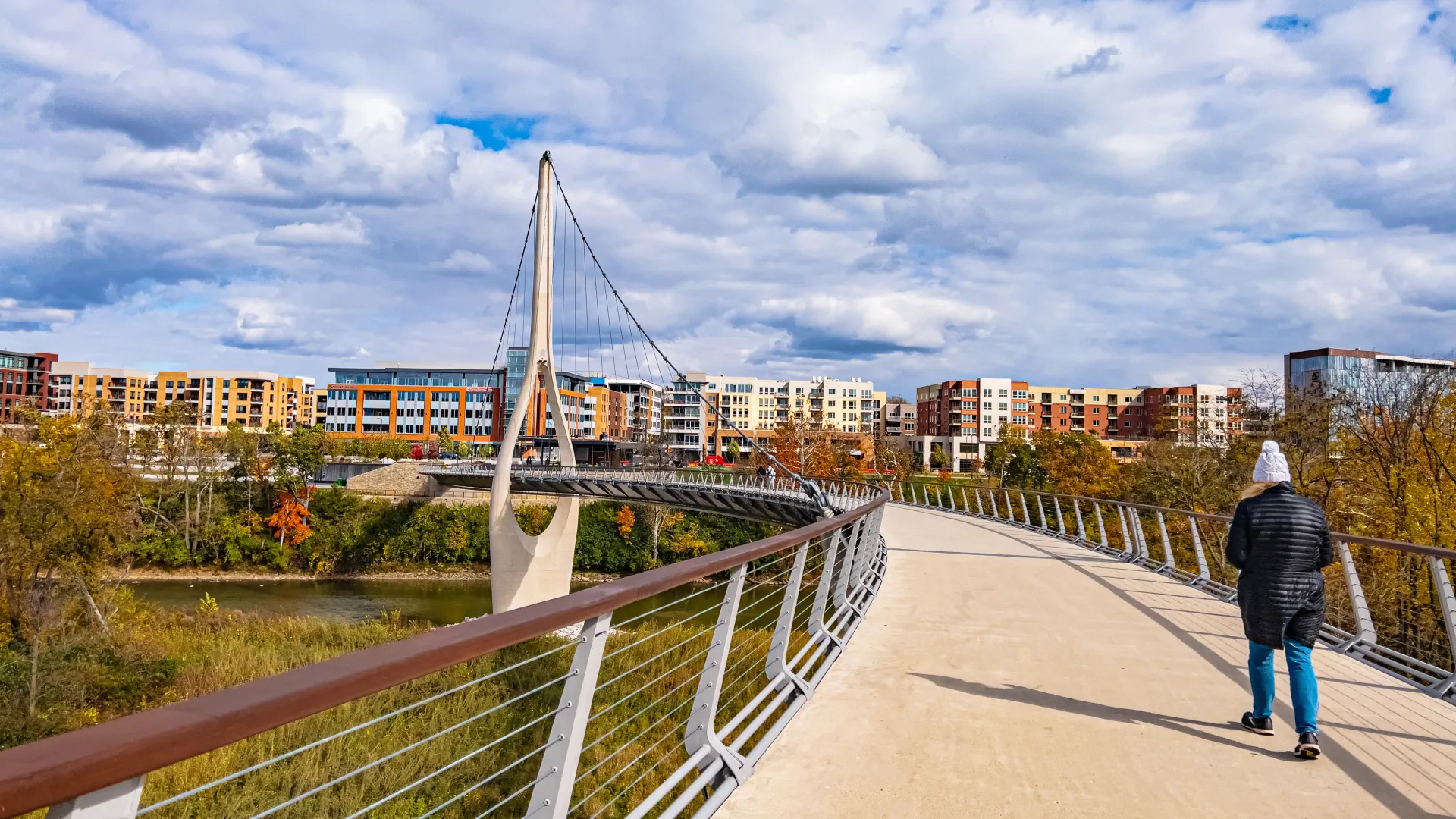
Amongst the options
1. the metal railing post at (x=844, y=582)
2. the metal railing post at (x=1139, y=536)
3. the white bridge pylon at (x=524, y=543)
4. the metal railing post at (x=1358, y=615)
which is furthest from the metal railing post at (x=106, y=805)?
the white bridge pylon at (x=524, y=543)

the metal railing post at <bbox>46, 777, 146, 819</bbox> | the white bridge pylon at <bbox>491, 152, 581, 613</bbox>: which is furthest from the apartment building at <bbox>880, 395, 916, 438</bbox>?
the metal railing post at <bbox>46, 777, 146, 819</bbox>

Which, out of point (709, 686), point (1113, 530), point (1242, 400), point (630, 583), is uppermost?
point (1242, 400)

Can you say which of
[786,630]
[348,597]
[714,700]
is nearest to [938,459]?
[348,597]

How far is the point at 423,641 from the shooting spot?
2.00 metres

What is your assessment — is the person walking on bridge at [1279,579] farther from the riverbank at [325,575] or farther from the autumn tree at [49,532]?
the riverbank at [325,575]

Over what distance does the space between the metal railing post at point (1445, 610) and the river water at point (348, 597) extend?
99.9 feet

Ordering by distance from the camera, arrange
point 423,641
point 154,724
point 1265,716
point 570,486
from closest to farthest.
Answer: point 154,724
point 423,641
point 1265,716
point 570,486

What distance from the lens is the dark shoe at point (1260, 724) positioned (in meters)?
4.95

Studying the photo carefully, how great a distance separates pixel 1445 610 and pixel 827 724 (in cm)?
460

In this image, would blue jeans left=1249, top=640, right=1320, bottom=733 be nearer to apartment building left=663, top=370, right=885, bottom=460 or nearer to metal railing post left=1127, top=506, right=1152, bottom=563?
metal railing post left=1127, top=506, right=1152, bottom=563

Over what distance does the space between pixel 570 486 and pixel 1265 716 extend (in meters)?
40.0

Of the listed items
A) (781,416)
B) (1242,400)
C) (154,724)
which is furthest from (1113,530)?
(781,416)

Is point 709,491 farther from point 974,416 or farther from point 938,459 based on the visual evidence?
point 974,416

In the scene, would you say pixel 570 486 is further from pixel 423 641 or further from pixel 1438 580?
pixel 423 641
